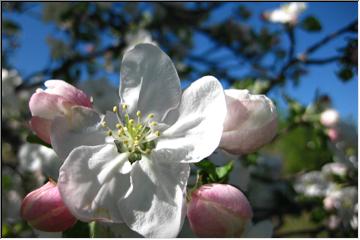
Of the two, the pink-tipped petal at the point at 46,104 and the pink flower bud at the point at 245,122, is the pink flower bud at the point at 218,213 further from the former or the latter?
the pink-tipped petal at the point at 46,104

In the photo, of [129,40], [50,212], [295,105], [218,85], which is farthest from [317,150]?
[129,40]

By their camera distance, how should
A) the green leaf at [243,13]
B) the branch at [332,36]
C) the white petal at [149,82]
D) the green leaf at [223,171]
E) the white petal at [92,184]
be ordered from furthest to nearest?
the green leaf at [243,13]
the branch at [332,36]
the green leaf at [223,171]
the white petal at [149,82]
the white petal at [92,184]

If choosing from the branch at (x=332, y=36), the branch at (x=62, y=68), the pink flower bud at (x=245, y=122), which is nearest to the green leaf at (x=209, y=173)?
the pink flower bud at (x=245, y=122)

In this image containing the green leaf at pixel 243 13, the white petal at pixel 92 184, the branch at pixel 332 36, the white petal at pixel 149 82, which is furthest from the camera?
the green leaf at pixel 243 13

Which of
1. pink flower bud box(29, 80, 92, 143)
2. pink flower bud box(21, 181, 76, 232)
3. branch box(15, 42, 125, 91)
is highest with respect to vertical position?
pink flower bud box(29, 80, 92, 143)

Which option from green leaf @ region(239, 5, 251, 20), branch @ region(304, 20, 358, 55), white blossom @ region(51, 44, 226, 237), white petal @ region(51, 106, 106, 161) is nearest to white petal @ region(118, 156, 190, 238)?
white blossom @ region(51, 44, 226, 237)

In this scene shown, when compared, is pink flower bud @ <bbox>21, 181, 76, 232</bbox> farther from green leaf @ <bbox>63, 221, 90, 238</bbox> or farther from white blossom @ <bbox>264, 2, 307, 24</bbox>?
white blossom @ <bbox>264, 2, 307, 24</bbox>
